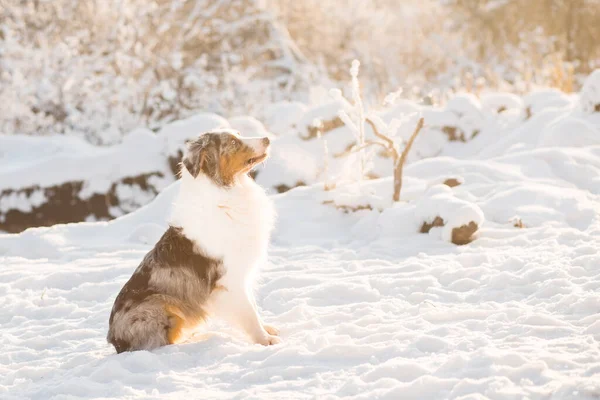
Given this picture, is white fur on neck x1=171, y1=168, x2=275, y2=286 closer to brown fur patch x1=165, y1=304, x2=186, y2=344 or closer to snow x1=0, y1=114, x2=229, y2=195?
brown fur patch x1=165, y1=304, x2=186, y2=344

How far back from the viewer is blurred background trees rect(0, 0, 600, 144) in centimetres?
1334

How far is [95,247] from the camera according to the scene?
7.51 meters

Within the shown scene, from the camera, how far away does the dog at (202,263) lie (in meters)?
4.15

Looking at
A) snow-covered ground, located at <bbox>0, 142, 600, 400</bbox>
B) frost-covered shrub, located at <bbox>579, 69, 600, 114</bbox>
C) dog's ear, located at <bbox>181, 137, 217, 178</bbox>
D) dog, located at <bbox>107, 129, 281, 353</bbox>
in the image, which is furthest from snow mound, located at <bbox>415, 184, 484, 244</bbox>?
frost-covered shrub, located at <bbox>579, 69, 600, 114</bbox>

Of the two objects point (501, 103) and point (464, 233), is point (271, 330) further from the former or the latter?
point (501, 103)

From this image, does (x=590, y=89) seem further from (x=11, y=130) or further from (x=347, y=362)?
(x=11, y=130)

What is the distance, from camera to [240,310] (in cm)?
434

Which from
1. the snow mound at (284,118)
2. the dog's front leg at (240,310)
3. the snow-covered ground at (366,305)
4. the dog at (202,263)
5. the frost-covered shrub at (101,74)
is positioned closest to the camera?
the snow-covered ground at (366,305)

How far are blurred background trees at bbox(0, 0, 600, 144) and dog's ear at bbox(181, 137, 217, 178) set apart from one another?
30.9 feet

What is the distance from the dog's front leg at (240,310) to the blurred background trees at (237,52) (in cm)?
976

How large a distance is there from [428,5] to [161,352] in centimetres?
2709

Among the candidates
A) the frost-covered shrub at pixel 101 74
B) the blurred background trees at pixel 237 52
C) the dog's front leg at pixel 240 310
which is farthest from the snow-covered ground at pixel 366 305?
the blurred background trees at pixel 237 52

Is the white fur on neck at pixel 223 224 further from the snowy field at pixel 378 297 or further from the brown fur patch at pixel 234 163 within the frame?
the snowy field at pixel 378 297

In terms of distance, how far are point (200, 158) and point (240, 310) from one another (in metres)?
1.06
